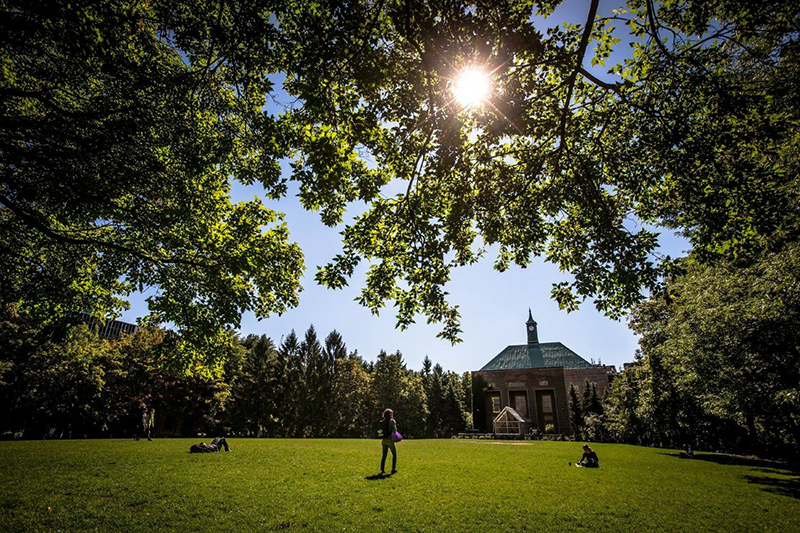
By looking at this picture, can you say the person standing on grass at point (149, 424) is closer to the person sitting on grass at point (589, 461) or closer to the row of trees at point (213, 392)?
the row of trees at point (213, 392)

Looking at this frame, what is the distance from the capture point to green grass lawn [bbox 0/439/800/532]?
630cm

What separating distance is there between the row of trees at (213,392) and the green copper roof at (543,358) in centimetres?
959

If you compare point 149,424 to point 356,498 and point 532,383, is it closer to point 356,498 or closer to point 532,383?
point 356,498

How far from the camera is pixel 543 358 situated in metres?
61.4

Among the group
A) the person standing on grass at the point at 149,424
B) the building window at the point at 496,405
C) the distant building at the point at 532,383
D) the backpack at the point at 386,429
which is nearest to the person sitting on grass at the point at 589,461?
the backpack at the point at 386,429

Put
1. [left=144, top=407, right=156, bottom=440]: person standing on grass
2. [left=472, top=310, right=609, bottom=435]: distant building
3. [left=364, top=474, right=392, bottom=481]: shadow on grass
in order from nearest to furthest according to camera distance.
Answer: [left=364, top=474, right=392, bottom=481]: shadow on grass < [left=144, top=407, right=156, bottom=440]: person standing on grass < [left=472, top=310, right=609, bottom=435]: distant building

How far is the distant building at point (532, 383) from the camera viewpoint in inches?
2090

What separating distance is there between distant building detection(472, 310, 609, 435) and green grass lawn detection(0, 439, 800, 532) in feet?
141

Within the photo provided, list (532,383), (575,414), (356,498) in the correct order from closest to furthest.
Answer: (356,498), (532,383), (575,414)

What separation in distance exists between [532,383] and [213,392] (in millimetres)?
46283

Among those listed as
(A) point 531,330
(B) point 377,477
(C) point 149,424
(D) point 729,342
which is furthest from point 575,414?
(C) point 149,424

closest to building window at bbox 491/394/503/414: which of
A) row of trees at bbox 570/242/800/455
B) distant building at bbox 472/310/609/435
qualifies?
distant building at bbox 472/310/609/435

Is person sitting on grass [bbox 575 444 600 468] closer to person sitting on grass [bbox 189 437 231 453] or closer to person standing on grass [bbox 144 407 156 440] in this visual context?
person sitting on grass [bbox 189 437 231 453]

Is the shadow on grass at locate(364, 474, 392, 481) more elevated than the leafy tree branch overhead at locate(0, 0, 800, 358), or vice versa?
the leafy tree branch overhead at locate(0, 0, 800, 358)
